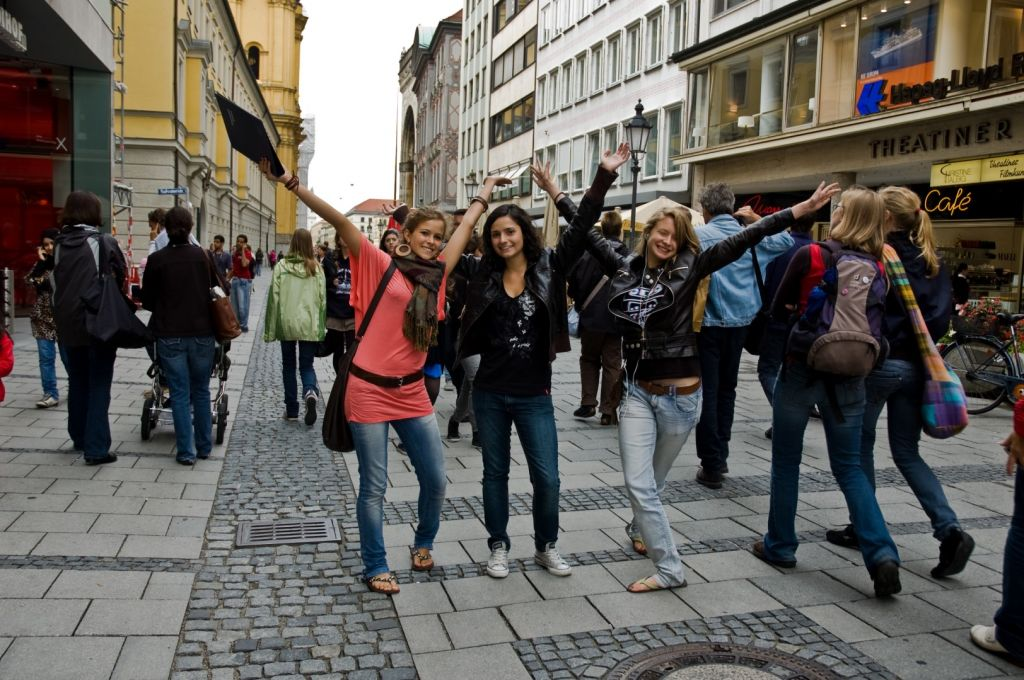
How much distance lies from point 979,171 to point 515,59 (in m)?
37.4

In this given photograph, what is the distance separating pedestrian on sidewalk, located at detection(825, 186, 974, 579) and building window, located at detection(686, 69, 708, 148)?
2171 cm

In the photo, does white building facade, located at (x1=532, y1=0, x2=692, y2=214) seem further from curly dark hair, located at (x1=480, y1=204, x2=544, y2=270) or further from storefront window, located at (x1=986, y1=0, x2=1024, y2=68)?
curly dark hair, located at (x1=480, y1=204, x2=544, y2=270)

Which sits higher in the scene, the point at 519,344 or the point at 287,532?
the point at 519,344

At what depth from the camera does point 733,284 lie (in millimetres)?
6570

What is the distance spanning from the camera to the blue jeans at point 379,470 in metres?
4.42

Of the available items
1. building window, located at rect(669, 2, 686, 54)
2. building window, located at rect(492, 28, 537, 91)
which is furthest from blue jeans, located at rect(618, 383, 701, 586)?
building window, located at rect(492, 28, 537, 91)

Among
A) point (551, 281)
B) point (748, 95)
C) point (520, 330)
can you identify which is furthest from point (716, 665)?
point (748, 95)

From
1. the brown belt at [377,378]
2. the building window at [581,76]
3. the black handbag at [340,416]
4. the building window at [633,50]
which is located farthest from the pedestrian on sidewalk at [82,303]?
the building window at [581,76]

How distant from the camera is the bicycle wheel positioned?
10359 millimetres

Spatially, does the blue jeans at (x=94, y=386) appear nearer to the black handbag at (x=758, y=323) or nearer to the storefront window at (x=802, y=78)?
the black handbag at (x=758, y=323)

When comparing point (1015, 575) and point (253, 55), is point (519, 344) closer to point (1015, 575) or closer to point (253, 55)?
point (1015, 575)

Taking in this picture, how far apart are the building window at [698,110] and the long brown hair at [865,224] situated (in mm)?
22008

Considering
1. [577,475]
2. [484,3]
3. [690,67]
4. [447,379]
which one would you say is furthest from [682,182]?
[484,3]

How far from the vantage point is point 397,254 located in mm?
4465
